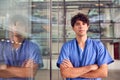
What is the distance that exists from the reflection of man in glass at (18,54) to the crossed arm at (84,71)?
0.84ft

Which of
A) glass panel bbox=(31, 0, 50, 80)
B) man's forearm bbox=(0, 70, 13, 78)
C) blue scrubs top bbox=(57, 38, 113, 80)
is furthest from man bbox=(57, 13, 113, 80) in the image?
man's forearm bbox=(0, 70, 13, 78)

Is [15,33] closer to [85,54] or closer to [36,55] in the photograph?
[36,55]

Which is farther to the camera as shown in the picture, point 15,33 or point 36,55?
point 36,55

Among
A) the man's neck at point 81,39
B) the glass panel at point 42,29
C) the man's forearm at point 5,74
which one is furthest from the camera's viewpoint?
the glass panel at point 42,29

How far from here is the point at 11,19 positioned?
2.17m

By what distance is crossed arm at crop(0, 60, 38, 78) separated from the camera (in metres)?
2.05

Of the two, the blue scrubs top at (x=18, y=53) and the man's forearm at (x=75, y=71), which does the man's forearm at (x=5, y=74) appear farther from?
the man's forearm at (x=75, y=71)

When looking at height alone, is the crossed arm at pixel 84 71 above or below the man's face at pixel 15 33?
below

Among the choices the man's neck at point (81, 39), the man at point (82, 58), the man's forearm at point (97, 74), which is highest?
the man's neck at point (81, 39)

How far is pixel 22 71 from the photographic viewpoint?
83.6 inches

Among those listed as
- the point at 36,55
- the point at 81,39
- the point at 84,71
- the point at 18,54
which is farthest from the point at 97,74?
the point at 18,54

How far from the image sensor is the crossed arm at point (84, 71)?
206 centimetres

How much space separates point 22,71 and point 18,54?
130 mm

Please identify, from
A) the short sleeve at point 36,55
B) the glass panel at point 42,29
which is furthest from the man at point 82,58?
the glass panel at point 42,29
